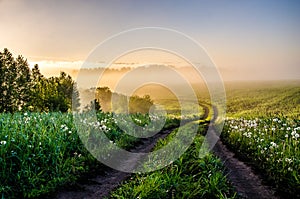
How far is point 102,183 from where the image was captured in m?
8.64

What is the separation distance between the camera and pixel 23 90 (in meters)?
59.6

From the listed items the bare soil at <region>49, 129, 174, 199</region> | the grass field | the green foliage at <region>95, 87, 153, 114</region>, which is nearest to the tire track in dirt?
the grass field

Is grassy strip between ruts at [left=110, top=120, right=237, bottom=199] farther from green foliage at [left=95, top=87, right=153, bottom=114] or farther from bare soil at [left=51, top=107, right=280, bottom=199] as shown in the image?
green foliage at [left=95, top=87, right=153, bottom=114]

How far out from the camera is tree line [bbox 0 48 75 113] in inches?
2196

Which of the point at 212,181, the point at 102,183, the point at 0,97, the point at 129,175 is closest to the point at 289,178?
the point at 212,181

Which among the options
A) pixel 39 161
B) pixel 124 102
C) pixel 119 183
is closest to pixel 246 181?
pixel 119 183

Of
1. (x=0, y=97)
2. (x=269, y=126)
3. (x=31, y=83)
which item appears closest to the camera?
(x=269, y=126)

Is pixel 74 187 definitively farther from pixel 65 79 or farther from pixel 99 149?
pixel 65 79

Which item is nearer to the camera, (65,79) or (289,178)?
(289,178)

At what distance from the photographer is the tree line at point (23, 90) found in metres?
55.8

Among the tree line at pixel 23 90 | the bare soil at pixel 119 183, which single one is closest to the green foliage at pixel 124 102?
the tree line at pixel 23 90

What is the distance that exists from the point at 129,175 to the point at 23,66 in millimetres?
59850

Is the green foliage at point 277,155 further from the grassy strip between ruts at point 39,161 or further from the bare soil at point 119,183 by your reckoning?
the grassy strip between ruts at point 39,161

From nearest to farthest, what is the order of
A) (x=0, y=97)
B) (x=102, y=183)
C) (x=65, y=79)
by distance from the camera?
(x=102, y=183) → (x=0, y=97) → (x=65, y=79)
